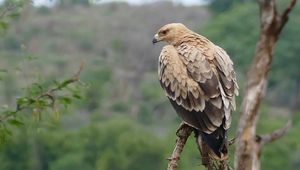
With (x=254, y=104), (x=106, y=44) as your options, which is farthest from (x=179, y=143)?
(x=106, y=44)

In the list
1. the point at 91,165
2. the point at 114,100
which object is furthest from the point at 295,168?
the point at 114,100

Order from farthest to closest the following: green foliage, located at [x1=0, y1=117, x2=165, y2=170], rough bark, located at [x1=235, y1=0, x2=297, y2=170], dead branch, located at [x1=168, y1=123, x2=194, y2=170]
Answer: green foliage, located at [x1=0, y1=117, x2=165, y2=170] < rough bark, located at [x1=235, y1=0, x2=297, y2=170] < dead branch, located at [x1=168, y1=123, x2=194, y2=170]

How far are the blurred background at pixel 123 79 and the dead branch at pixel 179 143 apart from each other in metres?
10.2

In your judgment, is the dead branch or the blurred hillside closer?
the dead branch

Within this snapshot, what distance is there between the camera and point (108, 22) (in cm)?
6066

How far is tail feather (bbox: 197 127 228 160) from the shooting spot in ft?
19.6

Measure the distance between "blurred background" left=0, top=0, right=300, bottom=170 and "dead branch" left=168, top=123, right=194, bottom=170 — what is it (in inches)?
400

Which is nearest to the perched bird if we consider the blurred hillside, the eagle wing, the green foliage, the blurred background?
the eagle wing

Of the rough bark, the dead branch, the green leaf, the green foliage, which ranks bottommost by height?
the green foliage

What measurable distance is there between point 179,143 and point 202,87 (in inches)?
20.7

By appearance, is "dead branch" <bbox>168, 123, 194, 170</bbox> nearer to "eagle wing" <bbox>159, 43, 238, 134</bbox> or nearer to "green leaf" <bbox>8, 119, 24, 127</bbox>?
"eagle wing" <bbox>159, 43, 238, 134</bbox>

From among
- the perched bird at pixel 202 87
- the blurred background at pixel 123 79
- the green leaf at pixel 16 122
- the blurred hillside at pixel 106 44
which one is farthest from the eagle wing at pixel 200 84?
the blurred hillside at pixel 106 44

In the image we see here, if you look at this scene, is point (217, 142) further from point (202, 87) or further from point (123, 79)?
point (123, 79)

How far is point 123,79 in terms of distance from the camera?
47281 millimetres
